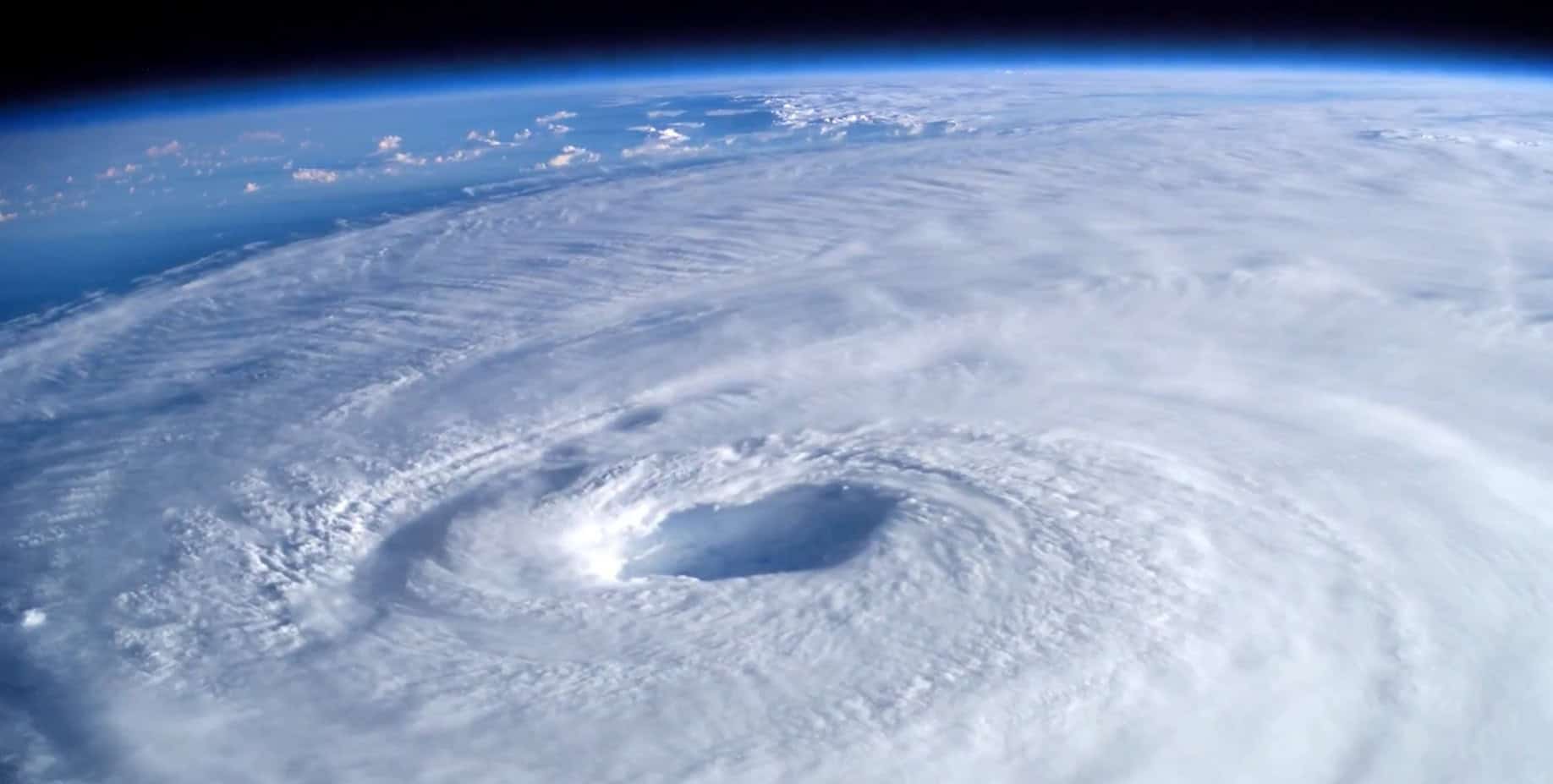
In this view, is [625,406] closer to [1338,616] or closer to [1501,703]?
[1338,616]

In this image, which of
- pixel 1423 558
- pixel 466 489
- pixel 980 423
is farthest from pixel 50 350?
pixel 1423 558

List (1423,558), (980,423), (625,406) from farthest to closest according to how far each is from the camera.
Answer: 1. (625,406)
2. (980,423)
3. (1423,558)

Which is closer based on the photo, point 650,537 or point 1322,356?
point 650,537

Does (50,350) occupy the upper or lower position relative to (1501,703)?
upper

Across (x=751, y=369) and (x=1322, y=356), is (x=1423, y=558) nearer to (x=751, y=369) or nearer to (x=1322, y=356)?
(x=1322, y=356)

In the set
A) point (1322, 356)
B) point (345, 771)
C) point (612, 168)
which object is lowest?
point (345, 771)

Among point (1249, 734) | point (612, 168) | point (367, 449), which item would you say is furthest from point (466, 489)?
point (612, 168)

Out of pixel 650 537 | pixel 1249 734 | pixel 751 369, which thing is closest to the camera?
pixel 1249 734
